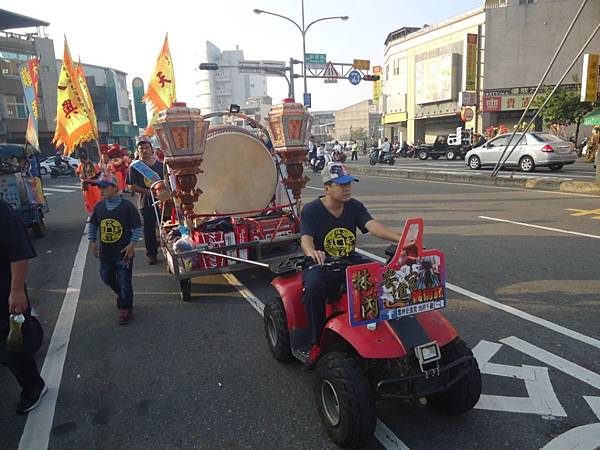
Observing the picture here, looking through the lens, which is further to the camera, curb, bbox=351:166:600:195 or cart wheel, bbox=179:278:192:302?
curb, bbox=351:166:600:195

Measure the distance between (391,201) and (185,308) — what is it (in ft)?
27.9

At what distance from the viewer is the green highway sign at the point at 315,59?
32938mm

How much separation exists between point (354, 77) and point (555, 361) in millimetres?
34445

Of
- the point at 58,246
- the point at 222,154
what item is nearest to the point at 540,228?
the point at 222,154

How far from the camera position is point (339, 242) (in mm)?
3652

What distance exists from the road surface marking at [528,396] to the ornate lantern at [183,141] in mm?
3893

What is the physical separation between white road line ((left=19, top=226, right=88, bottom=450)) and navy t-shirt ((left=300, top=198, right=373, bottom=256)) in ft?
7.64

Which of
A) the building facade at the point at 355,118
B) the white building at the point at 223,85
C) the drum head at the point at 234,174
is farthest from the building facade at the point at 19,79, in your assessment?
the building facade at the point at 355,118

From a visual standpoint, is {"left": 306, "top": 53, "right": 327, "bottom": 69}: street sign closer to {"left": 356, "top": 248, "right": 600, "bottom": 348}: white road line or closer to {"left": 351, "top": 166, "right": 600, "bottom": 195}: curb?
{"left": 351, "top": 166, "right": 600, "bottom": 195}: curb

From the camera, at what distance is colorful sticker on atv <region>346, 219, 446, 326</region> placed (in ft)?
8.74

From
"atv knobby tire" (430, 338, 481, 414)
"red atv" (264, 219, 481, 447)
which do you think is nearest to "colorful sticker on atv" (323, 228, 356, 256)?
"red atv" (264, 219, 481, 447)

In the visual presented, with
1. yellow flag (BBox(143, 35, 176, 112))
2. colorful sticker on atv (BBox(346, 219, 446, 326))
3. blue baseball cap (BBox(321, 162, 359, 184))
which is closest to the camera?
colorful sticker on atv (BBox(346, 219, 446, 326))

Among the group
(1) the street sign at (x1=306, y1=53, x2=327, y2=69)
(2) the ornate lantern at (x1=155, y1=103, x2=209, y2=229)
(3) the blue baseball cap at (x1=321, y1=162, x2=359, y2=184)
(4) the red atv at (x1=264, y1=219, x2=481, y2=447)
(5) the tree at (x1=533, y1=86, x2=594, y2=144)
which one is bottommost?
(4) the red atv at (x1=264, y1=219, x2=481, y2=447)

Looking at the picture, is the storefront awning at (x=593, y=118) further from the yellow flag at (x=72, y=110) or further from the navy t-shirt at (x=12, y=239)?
the navy t-shirt at (x=12, y=239)
